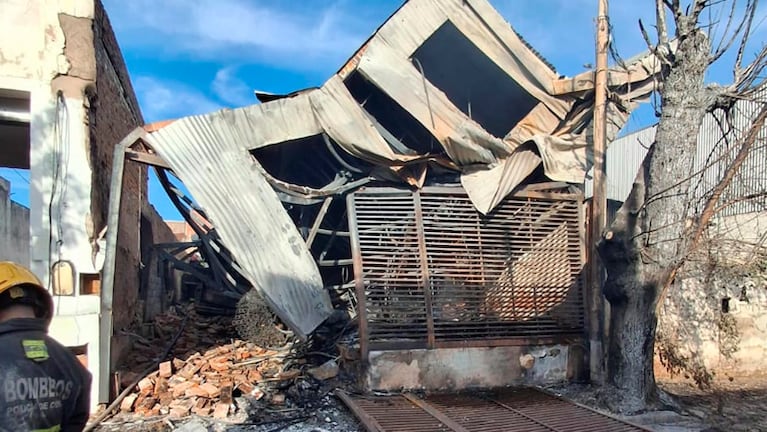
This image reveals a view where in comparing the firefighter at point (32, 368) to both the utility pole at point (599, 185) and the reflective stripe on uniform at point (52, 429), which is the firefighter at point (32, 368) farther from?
the utility pole at point (599, 185)

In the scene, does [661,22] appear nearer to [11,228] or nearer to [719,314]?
[719,314]

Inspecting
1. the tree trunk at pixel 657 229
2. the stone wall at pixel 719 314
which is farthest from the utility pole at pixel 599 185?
the stone wall at pixel 719 314

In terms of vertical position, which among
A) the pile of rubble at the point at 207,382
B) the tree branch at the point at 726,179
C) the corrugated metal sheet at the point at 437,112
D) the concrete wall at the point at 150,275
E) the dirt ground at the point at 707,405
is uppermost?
the corrugated metal sheet at the point at 437,112

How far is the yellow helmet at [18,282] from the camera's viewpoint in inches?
71.1

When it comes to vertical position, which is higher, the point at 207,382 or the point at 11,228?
the point at 11,228

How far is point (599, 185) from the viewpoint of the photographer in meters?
7.05

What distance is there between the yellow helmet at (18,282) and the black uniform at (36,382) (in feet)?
0.24

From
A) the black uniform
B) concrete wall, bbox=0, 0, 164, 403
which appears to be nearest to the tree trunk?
the black uniform

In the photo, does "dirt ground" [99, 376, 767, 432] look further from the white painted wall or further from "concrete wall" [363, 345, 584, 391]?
the white painted wall

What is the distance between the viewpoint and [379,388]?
640 centimetres

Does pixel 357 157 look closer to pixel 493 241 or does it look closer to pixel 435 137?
pixel 435 137

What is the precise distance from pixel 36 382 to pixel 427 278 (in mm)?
5457

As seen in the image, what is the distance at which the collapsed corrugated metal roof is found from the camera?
255 inches

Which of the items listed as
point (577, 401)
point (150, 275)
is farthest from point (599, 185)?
point (150, 275)
